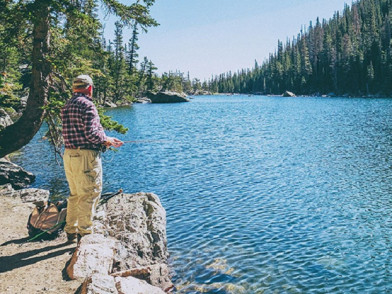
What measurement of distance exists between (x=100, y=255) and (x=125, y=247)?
1.54 meters

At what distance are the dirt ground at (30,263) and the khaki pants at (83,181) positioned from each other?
0.74 metres

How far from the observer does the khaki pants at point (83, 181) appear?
19.5 feet

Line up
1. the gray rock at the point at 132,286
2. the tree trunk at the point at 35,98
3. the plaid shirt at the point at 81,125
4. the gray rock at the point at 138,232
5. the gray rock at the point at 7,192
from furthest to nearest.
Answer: the gray rock at the point at 7,192, the tree trunk at the point at 35,98, the gray rock at the point at 138,232, the plaid shirt at the point at 81,125, the gray rock at the point at 132,286

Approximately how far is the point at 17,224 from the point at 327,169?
14.6m

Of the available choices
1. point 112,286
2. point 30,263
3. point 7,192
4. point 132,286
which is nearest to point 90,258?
point 132,286

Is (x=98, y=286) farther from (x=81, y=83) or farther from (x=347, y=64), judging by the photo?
(x=347, y=64)

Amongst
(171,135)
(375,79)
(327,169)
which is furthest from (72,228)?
(375,79)

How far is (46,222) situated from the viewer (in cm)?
728

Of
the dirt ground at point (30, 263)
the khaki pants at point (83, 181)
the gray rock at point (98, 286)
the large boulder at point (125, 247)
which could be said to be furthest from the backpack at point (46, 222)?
the gray rock at point (98, 286)

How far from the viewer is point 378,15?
13738cm

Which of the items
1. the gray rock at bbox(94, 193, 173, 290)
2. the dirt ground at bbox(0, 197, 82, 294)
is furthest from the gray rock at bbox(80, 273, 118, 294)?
the gray rock at bbox(94, 193, 173, 290)

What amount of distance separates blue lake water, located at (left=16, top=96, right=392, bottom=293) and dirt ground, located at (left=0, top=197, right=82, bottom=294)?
254 cm

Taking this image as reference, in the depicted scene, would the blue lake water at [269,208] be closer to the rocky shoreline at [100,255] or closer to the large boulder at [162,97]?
the rocky shoreline at [100,255]

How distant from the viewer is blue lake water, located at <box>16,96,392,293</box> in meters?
7.48
